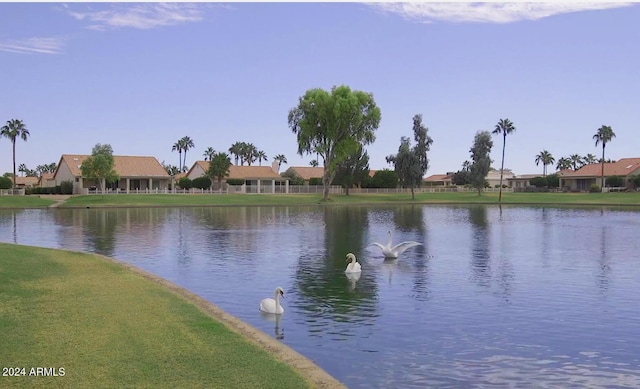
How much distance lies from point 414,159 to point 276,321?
277ft

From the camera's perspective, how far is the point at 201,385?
8453 millimetres

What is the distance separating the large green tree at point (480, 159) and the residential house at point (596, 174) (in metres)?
20.9

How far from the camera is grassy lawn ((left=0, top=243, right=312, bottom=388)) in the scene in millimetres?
8680

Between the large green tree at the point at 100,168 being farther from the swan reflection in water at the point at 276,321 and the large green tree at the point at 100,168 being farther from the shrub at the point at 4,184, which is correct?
the swan reflection in water at the point at 276,321

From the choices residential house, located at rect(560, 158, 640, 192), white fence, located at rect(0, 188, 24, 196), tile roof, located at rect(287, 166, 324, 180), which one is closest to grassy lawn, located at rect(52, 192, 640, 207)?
white fence, located at rect(0, 188, 24, 196)

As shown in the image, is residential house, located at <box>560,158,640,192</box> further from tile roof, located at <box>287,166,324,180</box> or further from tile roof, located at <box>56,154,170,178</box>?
tile roof, located at <box>56,154,170,178</box>

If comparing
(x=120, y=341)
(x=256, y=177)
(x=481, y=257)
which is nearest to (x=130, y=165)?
(x=256, y=177)

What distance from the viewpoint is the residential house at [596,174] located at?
109000mm

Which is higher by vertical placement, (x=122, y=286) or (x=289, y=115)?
(x=289, y=115)

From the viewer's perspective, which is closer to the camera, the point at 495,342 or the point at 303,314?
the point at 495,342

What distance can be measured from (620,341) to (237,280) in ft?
37.0

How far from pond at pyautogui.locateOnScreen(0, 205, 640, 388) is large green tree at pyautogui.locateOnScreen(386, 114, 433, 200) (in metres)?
58.5

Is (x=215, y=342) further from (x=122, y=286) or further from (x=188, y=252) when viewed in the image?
(x=188, y=252)

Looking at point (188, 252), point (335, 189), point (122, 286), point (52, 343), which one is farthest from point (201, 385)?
point (335, 189)
